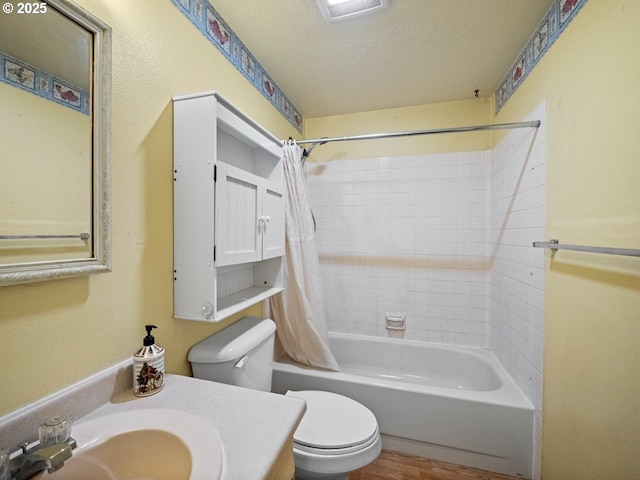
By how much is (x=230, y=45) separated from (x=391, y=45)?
86cm

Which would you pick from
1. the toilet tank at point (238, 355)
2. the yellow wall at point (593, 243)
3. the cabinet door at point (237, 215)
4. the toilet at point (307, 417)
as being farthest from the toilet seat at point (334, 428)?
the yellow wall at point (593, 243)

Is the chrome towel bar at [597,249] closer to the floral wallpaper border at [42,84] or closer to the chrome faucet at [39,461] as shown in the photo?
the chrome faucet at [39,461]

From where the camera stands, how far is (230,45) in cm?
136

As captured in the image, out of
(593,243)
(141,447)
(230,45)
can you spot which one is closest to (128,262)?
(141,447)

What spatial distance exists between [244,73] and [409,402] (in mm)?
2059

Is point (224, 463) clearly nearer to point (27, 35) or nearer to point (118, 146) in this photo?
point (118, 146)

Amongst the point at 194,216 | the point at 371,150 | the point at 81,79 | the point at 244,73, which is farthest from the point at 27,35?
the point at 371,150

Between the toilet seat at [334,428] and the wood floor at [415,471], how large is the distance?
446 millimetres

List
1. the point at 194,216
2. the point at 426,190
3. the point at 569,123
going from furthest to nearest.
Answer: the point at 426,190, the point at 569,123, the point at 194,216

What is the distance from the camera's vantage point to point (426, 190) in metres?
2.16

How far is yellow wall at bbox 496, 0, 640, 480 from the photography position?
831mm

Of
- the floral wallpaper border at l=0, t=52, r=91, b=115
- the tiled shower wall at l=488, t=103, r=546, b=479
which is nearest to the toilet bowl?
the tiled shower wall at l=488, t=103, r=546, b=479

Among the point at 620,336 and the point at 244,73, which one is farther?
the point at 244,73

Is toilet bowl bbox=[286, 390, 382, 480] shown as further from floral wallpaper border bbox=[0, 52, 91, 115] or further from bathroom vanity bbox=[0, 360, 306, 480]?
floral wallpaper border bbox=[0, 52, 91, 115]
